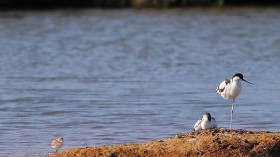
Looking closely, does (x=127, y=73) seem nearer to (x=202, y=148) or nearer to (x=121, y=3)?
(x=202, y=148)

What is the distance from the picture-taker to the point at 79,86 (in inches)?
702

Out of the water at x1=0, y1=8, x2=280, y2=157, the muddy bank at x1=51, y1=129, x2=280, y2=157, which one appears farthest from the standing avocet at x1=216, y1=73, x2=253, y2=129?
the muddy bank at x1=51, y1=129, x2=280, y2=157

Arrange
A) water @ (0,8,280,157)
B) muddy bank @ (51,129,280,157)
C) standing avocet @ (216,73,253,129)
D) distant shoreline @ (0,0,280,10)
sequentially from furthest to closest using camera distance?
distant shoreline @ (0,0,280,10)
water @ (0,8,280,157)
standing avocet @ (216,73,253,129)
muddy bank @ (51,129,280,157)

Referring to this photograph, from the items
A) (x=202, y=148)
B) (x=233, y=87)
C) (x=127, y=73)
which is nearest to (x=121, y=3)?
(x=127, y=73)

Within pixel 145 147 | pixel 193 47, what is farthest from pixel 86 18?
pixel 145 147

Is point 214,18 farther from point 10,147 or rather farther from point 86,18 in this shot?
point 10,147

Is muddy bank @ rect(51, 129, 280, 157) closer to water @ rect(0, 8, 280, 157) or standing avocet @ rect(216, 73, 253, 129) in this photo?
water @ rect(0, 8, 280, 157)

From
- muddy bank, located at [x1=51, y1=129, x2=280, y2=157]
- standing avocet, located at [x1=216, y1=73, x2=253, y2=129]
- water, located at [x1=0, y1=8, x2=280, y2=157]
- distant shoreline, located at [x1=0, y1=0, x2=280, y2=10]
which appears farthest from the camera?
distant shoreline, located at [x1=0, y1=0, x2=280, y2=10]

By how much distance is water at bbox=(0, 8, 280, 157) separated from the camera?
13.2m

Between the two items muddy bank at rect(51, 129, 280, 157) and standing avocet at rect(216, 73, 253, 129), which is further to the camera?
standing avocet at rect(216, 73, 253, 129)

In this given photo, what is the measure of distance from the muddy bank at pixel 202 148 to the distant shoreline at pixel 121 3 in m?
28.6

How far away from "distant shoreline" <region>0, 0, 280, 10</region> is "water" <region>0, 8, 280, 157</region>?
6.70ft

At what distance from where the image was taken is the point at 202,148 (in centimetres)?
917

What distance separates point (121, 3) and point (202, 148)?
98.1 ft
